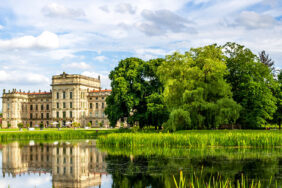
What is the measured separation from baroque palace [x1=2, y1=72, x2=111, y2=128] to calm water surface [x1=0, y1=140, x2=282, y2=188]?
2364 inches

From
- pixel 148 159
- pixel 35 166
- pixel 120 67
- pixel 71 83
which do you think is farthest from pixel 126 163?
pixel 71 83

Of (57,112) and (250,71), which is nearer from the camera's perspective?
(250,71)

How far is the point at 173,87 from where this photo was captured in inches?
1428

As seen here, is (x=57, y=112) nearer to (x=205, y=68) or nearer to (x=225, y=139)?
(x=205, y=68)

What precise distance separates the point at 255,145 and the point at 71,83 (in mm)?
66772

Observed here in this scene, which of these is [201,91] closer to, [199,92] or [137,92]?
[199,92]

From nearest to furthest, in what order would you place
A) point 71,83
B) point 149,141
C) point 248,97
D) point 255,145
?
point 255,145
point 149,141
point 248,97
point 71,83

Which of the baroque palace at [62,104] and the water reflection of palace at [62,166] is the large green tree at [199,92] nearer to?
the water reflection of palace at [62,166]

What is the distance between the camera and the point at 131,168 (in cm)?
1775

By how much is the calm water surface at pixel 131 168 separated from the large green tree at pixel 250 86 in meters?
14.7

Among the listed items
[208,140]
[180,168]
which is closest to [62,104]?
[208,140]

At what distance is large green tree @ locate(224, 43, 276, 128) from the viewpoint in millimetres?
38031

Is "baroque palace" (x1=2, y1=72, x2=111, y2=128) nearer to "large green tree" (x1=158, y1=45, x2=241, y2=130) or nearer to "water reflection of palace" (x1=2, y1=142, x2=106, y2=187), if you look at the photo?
"large green tree" (x1=158, y1=45, x2=241, y2=130)

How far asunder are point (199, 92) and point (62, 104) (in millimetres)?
59759
